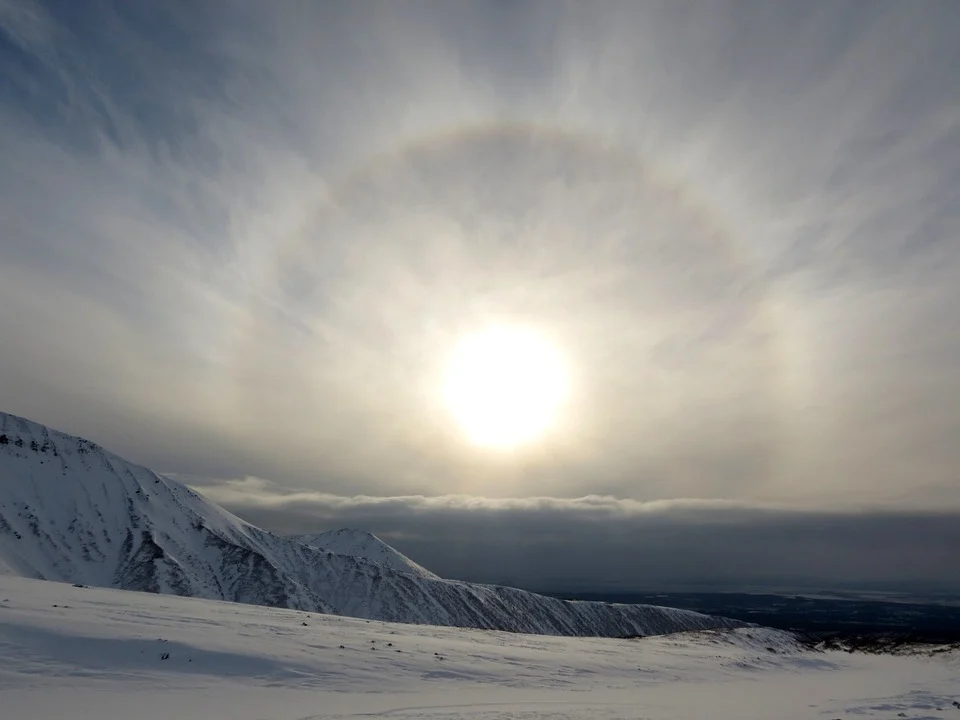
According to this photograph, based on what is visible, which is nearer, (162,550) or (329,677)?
(329,677)

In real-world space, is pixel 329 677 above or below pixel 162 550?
below

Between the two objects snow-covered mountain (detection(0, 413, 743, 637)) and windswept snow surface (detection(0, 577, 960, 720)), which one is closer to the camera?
windswept snow surface (detection(0, 577, 960, 720))

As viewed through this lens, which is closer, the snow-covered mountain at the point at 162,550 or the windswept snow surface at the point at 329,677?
the windswept snow surface at the point at 329,677

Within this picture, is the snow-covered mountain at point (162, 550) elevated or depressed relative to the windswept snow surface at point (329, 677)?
elevated

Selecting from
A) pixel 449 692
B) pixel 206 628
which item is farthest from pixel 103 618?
pixel 449 692
